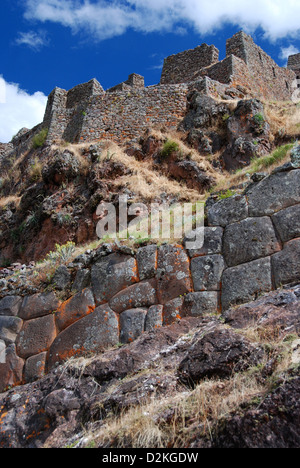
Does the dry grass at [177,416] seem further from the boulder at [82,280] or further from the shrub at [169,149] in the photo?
the shrub at [169,149]

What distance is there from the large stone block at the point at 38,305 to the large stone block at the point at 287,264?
3945 mm

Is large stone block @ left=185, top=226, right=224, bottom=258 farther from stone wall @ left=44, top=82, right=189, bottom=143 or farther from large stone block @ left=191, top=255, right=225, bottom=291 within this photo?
stone wall @ left=44, top=82, right=189, bottom=143

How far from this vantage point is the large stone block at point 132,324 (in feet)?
21.1

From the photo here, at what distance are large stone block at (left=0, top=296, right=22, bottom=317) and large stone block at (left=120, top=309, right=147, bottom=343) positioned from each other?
7.87 feet

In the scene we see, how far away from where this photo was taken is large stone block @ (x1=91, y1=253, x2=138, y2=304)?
7074mm

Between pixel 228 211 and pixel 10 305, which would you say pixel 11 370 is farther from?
pixel 228 211

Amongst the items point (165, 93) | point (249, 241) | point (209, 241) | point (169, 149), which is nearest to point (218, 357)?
point (249, 241)

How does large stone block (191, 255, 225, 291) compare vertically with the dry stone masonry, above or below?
below

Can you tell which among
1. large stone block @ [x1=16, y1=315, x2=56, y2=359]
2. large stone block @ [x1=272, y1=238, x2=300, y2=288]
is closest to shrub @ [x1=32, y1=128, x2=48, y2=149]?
large stone block @ [x1=16, y1=315, x2=56, y2=359]

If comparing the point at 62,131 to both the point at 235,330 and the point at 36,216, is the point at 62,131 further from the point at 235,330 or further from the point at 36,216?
the point at 235,330

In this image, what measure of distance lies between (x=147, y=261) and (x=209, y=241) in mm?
1151

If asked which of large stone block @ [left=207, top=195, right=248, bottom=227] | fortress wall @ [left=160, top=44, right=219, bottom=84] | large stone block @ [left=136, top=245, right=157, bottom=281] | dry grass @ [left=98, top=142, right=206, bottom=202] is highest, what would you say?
fortress wall @ [left=160, top=44, right=219, bottom=84]

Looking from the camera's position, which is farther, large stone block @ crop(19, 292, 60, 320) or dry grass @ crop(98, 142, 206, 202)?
dry grass @ crop(98, 142, 206, 202)

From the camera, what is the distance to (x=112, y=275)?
284 inches
